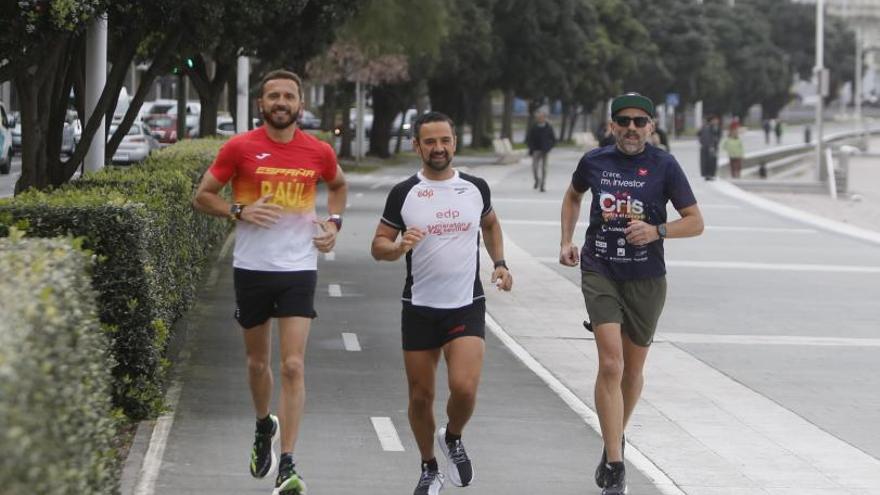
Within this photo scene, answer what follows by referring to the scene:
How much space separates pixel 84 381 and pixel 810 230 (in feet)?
84.5

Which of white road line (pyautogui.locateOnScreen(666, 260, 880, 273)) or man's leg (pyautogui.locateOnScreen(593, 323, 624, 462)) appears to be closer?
man's leg (pyautogui.locateOnScreen(593, 323, 624, 462))

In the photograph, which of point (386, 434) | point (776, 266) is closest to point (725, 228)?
point (776, 266)

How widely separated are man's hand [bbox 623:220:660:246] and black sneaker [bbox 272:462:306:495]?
1953 mm

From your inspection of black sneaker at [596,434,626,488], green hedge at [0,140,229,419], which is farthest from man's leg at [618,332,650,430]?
green hedge at [0,140,229,419]

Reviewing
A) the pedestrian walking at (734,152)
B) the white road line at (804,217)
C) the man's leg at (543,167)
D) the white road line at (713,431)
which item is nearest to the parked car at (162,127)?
the pedestrian walking at (734,152)

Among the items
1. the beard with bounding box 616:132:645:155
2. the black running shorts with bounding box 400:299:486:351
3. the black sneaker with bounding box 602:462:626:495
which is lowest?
the black sneaker with bounding box 602:462:626:495

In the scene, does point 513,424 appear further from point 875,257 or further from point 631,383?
point 875,257

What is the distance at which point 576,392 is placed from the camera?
12133 mm

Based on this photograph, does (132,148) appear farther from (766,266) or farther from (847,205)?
(766,266)

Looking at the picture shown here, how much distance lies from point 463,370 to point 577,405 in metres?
3.40

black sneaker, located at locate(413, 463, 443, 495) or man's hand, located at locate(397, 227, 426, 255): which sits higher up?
man's hand, located at locate(397, 227, 426, 255)

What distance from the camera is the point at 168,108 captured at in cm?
6531

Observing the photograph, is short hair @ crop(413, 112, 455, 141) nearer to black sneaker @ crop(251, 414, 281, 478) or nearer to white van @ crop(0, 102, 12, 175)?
black sneaker @ crop(251, 414, 281, 478)

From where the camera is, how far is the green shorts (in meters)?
8.80
